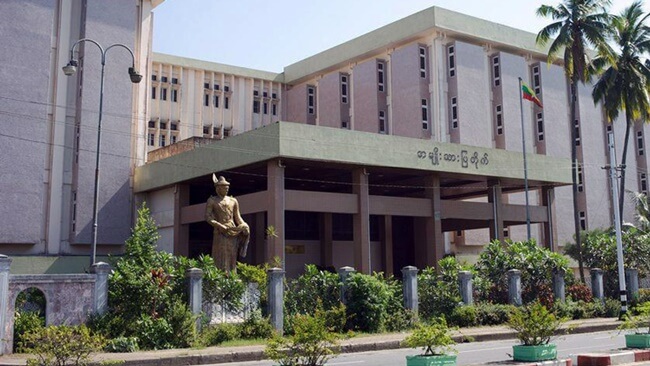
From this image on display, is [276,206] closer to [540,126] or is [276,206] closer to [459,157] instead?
[459,157]

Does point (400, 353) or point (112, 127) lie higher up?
point (112, 127)

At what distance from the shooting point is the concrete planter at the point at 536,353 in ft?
40.5

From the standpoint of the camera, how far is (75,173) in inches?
1473

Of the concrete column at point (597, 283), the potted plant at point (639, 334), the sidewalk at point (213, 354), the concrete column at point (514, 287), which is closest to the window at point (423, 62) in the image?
the concrete column at point (597, 283)

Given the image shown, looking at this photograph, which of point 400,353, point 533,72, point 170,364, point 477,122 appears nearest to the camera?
point 170,364

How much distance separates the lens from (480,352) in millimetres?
16984

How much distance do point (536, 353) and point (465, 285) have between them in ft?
41.2

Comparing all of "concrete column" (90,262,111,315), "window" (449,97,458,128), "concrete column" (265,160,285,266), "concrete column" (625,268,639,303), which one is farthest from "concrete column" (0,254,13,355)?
"window" (449,97,458,128)

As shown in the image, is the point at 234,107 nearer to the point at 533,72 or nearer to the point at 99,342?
the point at 533,72

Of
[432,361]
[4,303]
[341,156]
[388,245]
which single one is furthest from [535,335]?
[388,245]

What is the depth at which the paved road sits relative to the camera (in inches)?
590

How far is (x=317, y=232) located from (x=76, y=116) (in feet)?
52.8

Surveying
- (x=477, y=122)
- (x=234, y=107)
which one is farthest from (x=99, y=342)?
(x=234, y=107)

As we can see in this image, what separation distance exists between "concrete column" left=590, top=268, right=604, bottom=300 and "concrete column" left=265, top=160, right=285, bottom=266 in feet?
46.8
